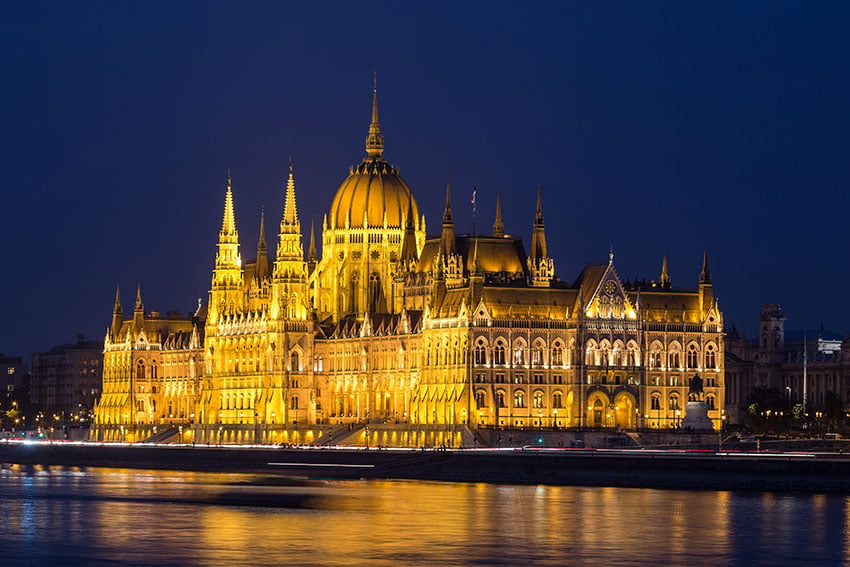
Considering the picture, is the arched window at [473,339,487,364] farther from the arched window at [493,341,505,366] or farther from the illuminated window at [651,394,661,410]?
the illuminated window at [651,394,661,410]

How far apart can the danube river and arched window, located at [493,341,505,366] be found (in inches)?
1757

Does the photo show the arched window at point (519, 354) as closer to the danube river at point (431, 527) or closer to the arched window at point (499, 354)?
the arched window at point (499, 354)

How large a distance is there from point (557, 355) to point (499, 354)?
6.11 m

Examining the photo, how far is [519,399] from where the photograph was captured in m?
194

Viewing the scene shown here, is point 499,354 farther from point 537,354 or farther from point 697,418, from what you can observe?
point 697,418

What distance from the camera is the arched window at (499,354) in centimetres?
19212

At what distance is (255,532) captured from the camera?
10919cm

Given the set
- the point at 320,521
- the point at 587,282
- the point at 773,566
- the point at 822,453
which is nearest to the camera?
the point at 773,566

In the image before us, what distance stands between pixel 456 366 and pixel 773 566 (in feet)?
322

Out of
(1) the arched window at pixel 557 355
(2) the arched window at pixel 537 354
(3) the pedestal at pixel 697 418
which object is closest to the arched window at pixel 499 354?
(2) the arched window at pixel 537 354

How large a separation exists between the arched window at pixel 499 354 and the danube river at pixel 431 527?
4462 centimetres

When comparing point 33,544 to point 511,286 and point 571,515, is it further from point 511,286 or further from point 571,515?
point 511,286

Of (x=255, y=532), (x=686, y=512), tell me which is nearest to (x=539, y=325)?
(x=686, y=512)

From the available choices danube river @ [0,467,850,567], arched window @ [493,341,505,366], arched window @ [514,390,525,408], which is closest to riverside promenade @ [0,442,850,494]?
danube river @ [0,467,850,567]
